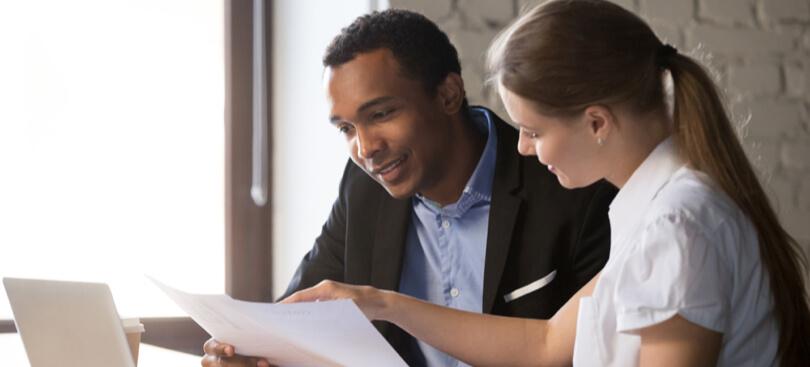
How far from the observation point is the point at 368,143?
1446 mm

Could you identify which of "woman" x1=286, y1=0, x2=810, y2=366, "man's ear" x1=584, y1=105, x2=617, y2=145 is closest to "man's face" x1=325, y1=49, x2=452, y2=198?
"woman" x1=286, y1=0, x2=810, y2=366

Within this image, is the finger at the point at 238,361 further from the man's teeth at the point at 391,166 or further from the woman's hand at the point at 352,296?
the man's teeth at the point at 391,166

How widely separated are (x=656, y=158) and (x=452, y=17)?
886 mm

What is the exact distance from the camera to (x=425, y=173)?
1.51 m

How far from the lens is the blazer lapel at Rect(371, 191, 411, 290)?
1.54 m

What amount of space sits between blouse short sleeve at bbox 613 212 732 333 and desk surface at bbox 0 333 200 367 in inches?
23.0

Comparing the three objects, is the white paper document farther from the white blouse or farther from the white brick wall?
the white brick wall

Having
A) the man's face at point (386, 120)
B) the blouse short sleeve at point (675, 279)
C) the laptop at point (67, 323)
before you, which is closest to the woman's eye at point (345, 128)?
the man's face at point (386, 120)

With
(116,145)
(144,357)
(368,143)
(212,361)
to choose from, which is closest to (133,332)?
(212,361)

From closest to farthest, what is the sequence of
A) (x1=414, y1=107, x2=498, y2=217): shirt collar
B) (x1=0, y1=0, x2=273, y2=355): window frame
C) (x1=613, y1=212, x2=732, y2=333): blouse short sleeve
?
1. (x1=613, y1=212, x2=732, y2=333): blouse short sleeve
2. (x1=414, y1=107, x2=498, y2=217): shirt collar
3. (x1=0, y1=0, x2=273, y2=355): window frame

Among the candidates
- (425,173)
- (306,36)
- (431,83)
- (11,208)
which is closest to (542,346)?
(425,173)

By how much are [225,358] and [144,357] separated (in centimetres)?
21

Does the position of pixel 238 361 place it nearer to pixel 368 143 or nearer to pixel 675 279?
pixel 368 143

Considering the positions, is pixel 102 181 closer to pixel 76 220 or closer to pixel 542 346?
pixel 76 220
